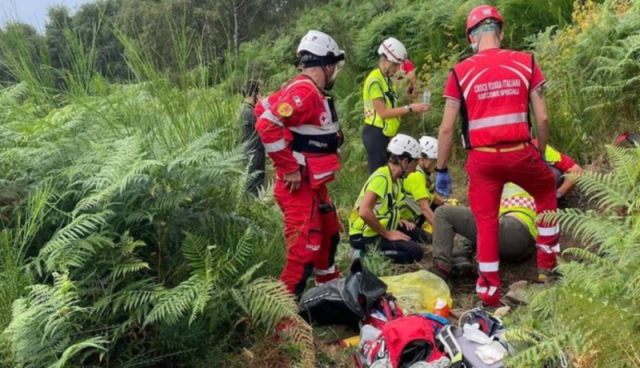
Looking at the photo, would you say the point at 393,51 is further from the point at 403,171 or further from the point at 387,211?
the point at 387,211

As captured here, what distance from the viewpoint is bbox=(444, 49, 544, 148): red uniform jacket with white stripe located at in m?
4.31

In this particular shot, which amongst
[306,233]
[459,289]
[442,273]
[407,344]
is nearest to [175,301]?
[407,344]

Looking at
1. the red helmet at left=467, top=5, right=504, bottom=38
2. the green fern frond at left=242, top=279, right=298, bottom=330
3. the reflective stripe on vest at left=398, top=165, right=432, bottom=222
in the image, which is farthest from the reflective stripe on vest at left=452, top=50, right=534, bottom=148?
the reflective stripe on vest at left=398, top=165, right=432, bottom=222

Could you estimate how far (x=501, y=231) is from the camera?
16.9 feet

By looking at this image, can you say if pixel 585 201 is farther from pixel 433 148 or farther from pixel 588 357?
pixel 588 357

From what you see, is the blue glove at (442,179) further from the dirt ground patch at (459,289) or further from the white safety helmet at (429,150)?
the white safety helmet at (429,150)

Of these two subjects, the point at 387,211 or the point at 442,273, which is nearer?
the point at 442,273

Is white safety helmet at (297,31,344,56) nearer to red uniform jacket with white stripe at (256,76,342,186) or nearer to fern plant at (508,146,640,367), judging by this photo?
red uniform jacket with white stripe at (256,76,342,186)

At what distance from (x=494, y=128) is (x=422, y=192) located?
191 centimetres

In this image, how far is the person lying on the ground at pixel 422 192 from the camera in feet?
20.2

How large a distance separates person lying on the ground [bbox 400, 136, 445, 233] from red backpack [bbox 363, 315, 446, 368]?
2610 mm

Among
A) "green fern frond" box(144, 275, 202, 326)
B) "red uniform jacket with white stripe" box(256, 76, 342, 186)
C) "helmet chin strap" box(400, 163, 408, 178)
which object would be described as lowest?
"helmet chin strap" box(400, 163, 408, 178)

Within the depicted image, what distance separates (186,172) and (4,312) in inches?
44.7

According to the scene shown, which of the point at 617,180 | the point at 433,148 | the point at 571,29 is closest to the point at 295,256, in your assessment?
the point at 617,180
